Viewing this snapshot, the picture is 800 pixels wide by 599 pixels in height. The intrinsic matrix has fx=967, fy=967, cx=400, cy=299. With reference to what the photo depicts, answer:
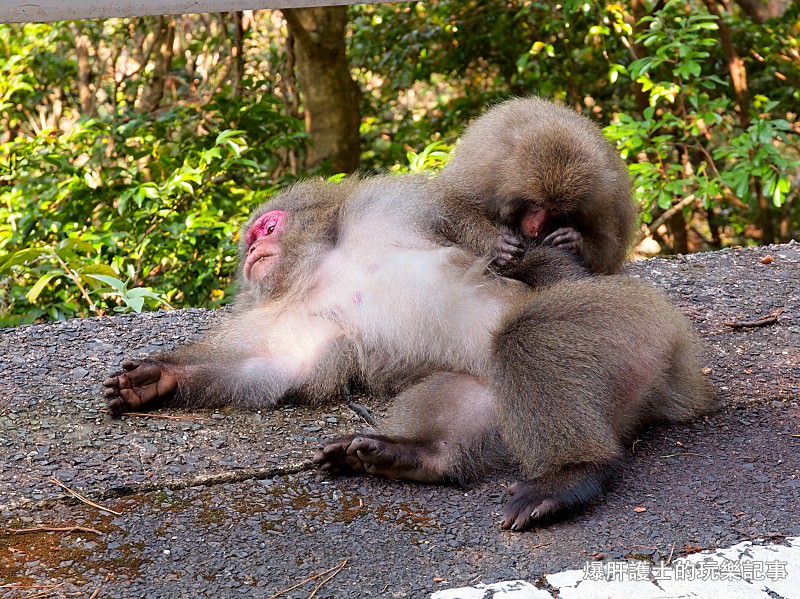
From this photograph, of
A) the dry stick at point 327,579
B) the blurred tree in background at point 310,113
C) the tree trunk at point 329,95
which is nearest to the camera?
the dry stick at point 327,579

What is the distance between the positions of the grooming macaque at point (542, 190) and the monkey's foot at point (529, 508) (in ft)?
3.19

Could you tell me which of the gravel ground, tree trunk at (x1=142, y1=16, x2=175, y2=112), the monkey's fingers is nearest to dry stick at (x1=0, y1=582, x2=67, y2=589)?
the gravel ground

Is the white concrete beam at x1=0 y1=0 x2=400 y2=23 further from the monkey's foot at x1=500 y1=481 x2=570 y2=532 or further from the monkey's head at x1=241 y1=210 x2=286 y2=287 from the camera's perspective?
the monkey's foot at x1=500 y1=481 x2=570 y2=532

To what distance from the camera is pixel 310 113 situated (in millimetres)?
8602

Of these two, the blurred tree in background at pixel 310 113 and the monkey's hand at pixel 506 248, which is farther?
the blurred tree in background at pixel 310 113

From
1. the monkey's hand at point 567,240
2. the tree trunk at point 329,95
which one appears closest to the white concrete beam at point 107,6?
the monkey's hand at point 567,240

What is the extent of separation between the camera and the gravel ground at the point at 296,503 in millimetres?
2621

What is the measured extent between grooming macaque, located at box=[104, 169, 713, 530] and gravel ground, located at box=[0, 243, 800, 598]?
4.2 inches

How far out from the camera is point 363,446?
3.12m

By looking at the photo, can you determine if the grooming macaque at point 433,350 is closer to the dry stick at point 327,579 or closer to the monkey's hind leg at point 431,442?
the monkey's hind leg at point 431,442

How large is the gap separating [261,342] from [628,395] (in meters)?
1.48

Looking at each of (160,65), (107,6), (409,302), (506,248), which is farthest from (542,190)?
(160,65)

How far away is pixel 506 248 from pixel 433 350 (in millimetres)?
462

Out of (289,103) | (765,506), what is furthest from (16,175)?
(765,506)
